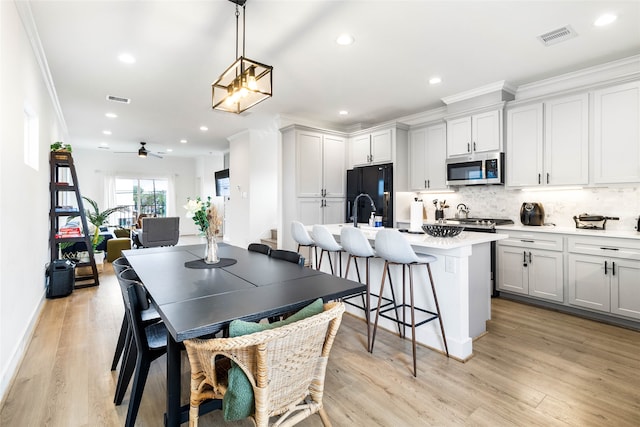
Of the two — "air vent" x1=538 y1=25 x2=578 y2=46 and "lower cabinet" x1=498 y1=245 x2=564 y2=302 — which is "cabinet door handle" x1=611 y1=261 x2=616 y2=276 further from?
"air vent" x1=538 y1=25 x2=578 y2=46

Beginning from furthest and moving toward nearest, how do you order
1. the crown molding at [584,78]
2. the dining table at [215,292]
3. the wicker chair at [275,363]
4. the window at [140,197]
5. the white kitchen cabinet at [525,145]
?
the window at [140,197], the white kitchen cabinet at [525,145], the crown molding at [584,78], the dining table at [215,292], the wicker chair at [275,363]

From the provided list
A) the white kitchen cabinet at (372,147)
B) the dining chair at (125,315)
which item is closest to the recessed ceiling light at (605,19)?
the white kitchen cabinet at (372,147)

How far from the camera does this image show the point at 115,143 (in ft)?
26.4

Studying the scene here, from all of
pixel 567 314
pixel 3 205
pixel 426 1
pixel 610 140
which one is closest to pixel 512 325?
pixel 567 314

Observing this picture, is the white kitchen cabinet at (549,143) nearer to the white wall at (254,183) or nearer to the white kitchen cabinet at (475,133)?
the white kitchen cabinet at (475,133)

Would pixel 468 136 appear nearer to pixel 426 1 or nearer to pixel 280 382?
pixel 426 1

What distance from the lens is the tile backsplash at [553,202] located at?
11.2ft

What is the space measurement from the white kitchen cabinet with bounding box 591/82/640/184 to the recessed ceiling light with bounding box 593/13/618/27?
93 cm

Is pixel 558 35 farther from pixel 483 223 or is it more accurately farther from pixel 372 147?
pixel 372 147

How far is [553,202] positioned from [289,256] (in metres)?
3.54

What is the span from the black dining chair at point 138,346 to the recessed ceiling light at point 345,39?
8.46ft

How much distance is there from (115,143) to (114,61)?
5574 millimetres

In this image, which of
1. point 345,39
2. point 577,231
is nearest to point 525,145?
point 577,231

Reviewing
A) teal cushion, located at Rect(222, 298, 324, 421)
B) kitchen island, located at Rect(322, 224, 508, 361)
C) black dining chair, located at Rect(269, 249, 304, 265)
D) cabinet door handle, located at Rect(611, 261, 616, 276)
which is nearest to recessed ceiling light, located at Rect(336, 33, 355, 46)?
kitchen island, located at Rect(322, 224, 508, 361)
